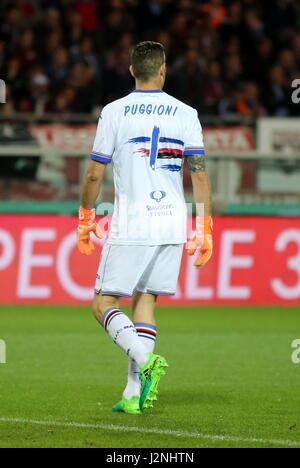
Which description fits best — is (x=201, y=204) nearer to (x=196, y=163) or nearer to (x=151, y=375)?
(x=196, y=163)

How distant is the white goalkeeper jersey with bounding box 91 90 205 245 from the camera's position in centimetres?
737

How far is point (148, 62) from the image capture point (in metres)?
7.38

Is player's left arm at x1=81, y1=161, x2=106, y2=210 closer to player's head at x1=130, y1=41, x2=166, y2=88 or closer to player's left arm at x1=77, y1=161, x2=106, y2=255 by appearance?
player's left arm at x1=77, y1=161, x2=106, y2=255

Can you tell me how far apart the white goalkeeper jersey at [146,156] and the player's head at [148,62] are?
0.10 meters

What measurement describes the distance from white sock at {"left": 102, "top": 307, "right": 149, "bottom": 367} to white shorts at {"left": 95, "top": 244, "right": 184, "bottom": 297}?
149 mm

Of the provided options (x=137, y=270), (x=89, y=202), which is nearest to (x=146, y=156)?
(x=89, y=202)

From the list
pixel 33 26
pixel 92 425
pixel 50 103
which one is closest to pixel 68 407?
pixel 92 425

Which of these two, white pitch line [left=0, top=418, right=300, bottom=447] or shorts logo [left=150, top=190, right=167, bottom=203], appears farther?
shorts logo [left=150, top=190, right=167, bottom=203]

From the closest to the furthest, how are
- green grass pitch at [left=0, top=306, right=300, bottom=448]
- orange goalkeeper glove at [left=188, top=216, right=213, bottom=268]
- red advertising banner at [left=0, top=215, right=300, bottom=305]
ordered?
green grass pitch at [left=0, top=306, right=300, bottom=448] → orange goalkeeper glove at [left=188, top=216, right=213, bottom=268] → red advertising banner at [left=0, top=215, right=300, bottom=305]

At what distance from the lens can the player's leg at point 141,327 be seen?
7477mm

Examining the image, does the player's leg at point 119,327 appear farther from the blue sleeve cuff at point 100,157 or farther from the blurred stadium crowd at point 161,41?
the blurred stadium crowd at point 161,41

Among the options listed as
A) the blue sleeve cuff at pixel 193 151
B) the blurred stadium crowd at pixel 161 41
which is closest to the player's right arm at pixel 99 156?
the blue sleeve cuff at pixel 193 151

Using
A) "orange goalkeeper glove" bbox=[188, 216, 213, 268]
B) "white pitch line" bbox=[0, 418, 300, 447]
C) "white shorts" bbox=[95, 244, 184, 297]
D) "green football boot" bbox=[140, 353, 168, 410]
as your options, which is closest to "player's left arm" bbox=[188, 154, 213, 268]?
"orange goalkeeper glove" bbox=[188, 216, 213, 268]

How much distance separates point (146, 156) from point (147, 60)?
64 centimetres
